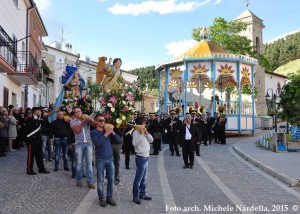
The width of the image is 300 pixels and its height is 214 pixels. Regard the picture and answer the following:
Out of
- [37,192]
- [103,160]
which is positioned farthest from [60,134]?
[103,160]

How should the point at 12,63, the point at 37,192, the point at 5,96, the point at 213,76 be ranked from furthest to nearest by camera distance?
the point at 213,76 → the point at 5,96 → the point at 12,63 → the point at 37,192

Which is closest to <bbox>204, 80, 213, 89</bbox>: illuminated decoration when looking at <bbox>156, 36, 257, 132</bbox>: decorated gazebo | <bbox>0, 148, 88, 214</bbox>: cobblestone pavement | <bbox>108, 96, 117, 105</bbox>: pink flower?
<bbox>156, 36, 257, 132</bbox>: decorated gazebo

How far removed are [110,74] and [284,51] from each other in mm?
108031

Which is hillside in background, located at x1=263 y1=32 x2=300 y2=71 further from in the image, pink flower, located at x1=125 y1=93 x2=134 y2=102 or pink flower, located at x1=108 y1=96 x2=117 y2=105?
pink flower, located at x1=108 y1=96 x2=117 y2=105

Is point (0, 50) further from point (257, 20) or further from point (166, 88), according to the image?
point (257, 20)

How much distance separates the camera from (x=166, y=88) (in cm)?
2658

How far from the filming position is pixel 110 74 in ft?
32.7

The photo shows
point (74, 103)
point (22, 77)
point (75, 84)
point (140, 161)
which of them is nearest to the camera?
point (140, 161)

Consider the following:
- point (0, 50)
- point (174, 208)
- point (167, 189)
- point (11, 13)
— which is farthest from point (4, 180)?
point (11, 13)

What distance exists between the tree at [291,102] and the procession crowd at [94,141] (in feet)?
16.1

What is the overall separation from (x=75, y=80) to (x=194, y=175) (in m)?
4.80

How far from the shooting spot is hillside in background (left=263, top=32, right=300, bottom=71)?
353 feet

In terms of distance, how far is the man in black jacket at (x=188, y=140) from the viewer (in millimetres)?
11383

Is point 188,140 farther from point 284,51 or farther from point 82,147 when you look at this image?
point 284,51
